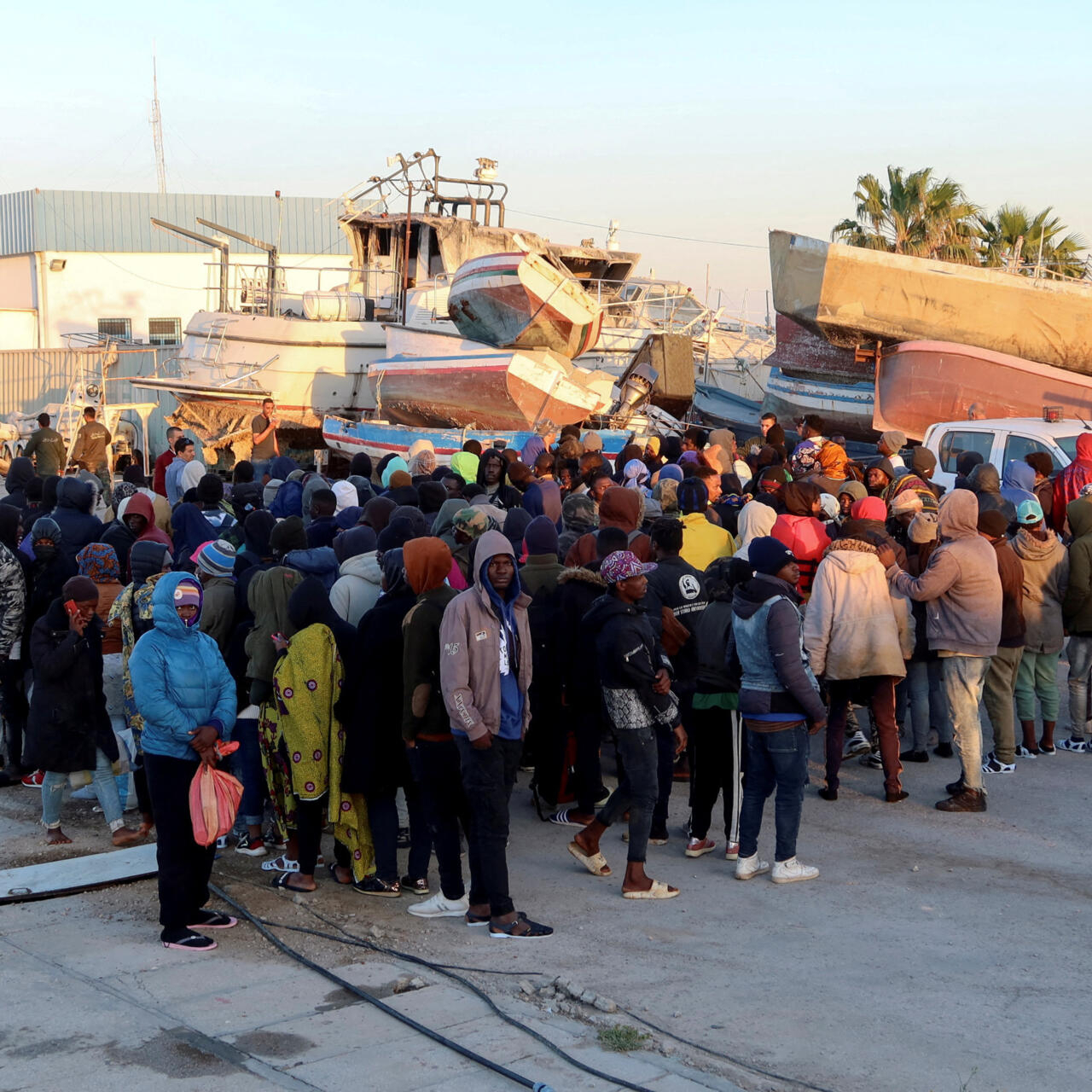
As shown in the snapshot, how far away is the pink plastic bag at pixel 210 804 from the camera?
5.72 metres

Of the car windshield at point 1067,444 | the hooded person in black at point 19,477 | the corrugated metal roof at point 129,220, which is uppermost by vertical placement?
the corrugated metal roof at point 129,220

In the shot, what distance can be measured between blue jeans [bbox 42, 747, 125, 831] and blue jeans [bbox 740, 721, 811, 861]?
11.8ft

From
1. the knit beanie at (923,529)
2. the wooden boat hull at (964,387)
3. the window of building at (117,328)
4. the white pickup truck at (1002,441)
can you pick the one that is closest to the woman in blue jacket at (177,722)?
the knit beanie at (923,529)

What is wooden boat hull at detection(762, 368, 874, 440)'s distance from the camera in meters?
21.6

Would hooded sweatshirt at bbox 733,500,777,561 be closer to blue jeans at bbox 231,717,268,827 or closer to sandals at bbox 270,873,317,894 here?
blue jeans at bbox 231,717,268,827

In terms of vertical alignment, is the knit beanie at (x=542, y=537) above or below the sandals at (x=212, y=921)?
above

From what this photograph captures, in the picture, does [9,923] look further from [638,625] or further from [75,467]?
[75,467]

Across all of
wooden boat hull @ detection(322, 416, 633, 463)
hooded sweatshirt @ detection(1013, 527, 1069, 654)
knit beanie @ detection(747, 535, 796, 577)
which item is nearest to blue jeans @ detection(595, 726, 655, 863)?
knit beanie @ detection(747, 535, 796, 577)

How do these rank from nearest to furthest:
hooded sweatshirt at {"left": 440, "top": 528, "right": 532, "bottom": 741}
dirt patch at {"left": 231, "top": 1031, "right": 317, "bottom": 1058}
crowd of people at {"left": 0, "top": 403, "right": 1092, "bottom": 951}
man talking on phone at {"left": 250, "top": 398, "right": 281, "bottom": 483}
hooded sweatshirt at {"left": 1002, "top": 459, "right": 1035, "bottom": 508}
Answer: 1. dirt patch at {"left": 231, "top": 1031, "right": 317, "bottom": 1058}
2. hooded sweatshirt at {"left": 440, "top": 528, "right": 532, "bottom": 741}
3. crowd of people at {"left": 0, "top": 403, "right": 1092, "bottom": 951}
4. hooded sweatshirt at {"left": 1002, "top": 459, "right": 1035, "bottom": 508}
5. man talking on phone at {"left": 250, "top": 398, "right": 281, "bottom": 483}

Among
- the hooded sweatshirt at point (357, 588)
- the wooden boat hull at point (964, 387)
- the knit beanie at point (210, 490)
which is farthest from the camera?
the wooden boat hull at point (964, 387)

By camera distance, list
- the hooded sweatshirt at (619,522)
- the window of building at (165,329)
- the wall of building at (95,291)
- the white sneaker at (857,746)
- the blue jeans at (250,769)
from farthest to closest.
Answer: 1. the window of building at (165,329)
2. the wall of building at (95,291)
3. the white sneaker at (857,746)
4. the hooded sweatshirt at (619,522)
5. the blue jeans at (250,769)

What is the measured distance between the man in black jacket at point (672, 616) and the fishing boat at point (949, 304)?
1171 cm

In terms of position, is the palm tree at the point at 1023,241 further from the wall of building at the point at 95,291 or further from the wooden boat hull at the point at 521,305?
the wall of building at the point at 95,291

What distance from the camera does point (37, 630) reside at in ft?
24.0
